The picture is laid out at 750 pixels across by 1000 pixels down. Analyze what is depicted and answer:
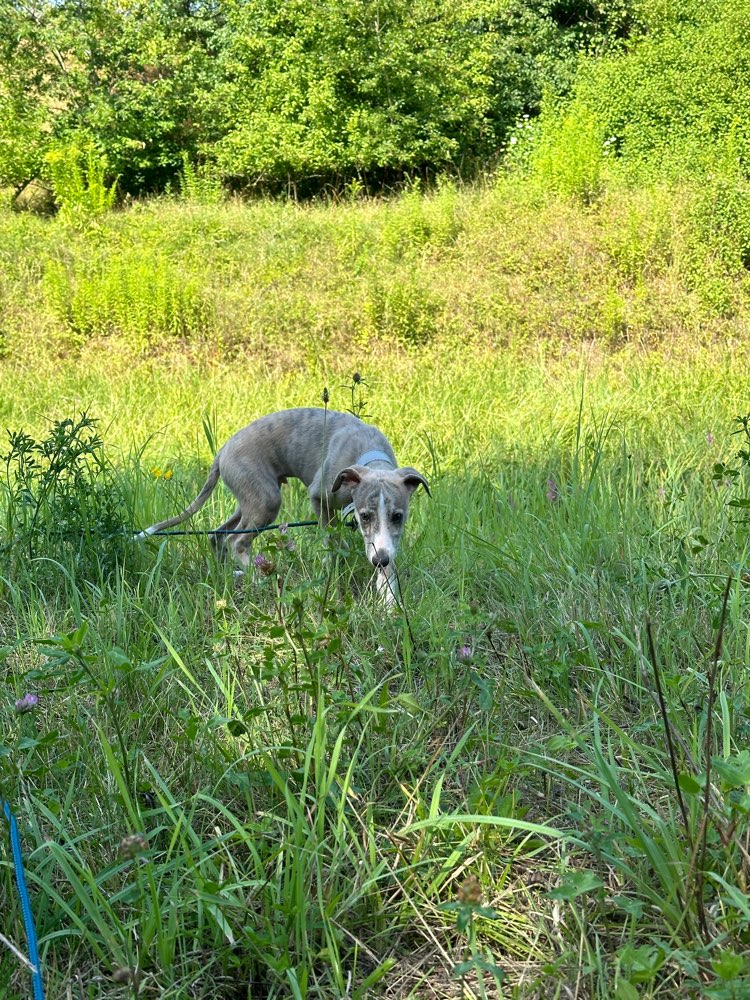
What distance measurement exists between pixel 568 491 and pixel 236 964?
11.6ft

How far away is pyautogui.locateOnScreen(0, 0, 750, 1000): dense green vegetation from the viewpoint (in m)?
2.01

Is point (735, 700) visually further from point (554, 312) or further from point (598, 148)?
point (598, 148)

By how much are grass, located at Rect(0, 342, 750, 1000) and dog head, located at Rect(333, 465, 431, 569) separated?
18 centimetres

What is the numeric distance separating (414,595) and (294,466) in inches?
61.1

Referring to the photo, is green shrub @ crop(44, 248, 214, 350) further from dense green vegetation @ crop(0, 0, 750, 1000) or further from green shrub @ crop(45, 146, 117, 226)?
green shrub @ crop(45, 146, 117, 226)

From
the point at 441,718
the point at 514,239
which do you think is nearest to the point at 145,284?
the point at 514,239

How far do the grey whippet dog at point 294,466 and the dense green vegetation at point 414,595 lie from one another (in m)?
0.28

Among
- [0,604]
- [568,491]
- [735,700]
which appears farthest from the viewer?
[568,491]

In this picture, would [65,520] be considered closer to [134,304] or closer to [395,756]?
[395,756]

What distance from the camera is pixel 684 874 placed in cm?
194

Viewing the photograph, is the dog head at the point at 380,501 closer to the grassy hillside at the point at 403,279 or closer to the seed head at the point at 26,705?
the seed head at the point at 26,705

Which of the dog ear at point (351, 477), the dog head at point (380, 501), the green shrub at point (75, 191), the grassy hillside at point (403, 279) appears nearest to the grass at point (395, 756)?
the dog head at point (380, 501)

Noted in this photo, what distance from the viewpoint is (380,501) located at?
13.8ft

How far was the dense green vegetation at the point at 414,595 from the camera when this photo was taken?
2.01 meters
